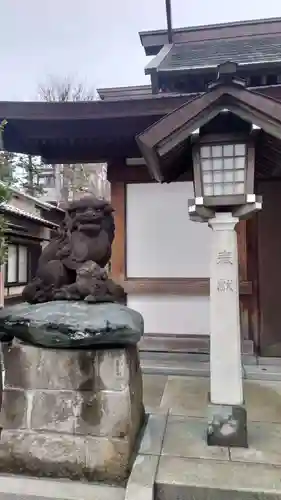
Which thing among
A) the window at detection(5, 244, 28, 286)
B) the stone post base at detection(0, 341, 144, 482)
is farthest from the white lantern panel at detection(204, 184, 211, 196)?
the window at detection(5, 244, 28, 286)

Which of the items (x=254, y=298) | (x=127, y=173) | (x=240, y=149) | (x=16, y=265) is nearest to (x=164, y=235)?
(x=127, y=173)

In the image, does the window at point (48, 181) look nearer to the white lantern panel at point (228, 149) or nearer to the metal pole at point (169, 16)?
the metal pole at point (169, 16)

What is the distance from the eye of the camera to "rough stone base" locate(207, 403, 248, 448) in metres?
2.66

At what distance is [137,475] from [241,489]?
0.65m

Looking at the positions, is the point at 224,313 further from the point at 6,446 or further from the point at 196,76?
the point at 196,76

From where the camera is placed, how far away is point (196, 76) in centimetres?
520

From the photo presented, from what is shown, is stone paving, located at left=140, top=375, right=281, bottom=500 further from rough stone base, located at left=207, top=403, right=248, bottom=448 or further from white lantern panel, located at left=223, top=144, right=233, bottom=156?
white lantern panel, located at left=223, top=144, right=233, bottom=156

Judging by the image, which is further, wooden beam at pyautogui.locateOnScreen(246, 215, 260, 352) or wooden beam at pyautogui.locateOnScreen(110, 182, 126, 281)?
wooden beam at pyautogui.locateOnScreen(110, 182, 126, 281)

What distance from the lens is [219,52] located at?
6352 mm

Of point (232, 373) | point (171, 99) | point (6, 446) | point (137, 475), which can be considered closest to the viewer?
point (137, 475)

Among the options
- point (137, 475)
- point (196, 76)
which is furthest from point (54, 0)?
point (137, 475)

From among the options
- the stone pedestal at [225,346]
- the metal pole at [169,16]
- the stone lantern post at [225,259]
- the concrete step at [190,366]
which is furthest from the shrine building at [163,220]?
the stone pedestal at [225,346]

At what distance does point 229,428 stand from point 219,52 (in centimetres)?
615

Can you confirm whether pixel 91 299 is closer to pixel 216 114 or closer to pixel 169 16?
pixel 216 114
